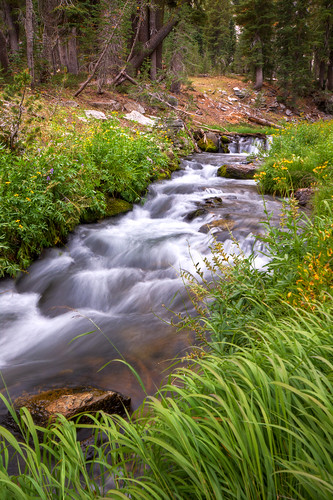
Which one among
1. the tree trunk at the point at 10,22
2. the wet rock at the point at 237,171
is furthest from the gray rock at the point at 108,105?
the tree trunk at the point at 10,22

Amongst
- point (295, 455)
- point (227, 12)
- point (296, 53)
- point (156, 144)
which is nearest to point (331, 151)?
point (156, 144)

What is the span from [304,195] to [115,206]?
3983mm

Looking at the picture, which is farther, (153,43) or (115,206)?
(153,43)

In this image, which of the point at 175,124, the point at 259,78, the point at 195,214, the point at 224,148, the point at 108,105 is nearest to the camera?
the point at 195,214

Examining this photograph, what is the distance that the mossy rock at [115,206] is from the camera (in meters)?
7.28

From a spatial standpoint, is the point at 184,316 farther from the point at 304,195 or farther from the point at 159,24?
the point at 159,24

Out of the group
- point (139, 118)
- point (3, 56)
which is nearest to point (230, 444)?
point (139, 118)

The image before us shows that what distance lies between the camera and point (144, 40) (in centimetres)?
1750

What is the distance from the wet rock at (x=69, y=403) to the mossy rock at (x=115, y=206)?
15.1 feet

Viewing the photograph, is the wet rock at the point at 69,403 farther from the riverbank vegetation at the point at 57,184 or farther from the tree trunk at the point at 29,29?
the tree trunk at the point at 29,29

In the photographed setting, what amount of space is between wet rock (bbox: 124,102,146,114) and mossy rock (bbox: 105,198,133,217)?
7748 millimetres

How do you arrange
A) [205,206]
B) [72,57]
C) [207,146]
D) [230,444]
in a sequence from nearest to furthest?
[230,444] → [205,206] → [207,146] → [72,57]

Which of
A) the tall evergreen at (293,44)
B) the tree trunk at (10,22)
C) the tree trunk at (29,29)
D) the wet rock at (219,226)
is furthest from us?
the tall evergreen at (293,44)

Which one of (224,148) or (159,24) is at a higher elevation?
(159,24)
